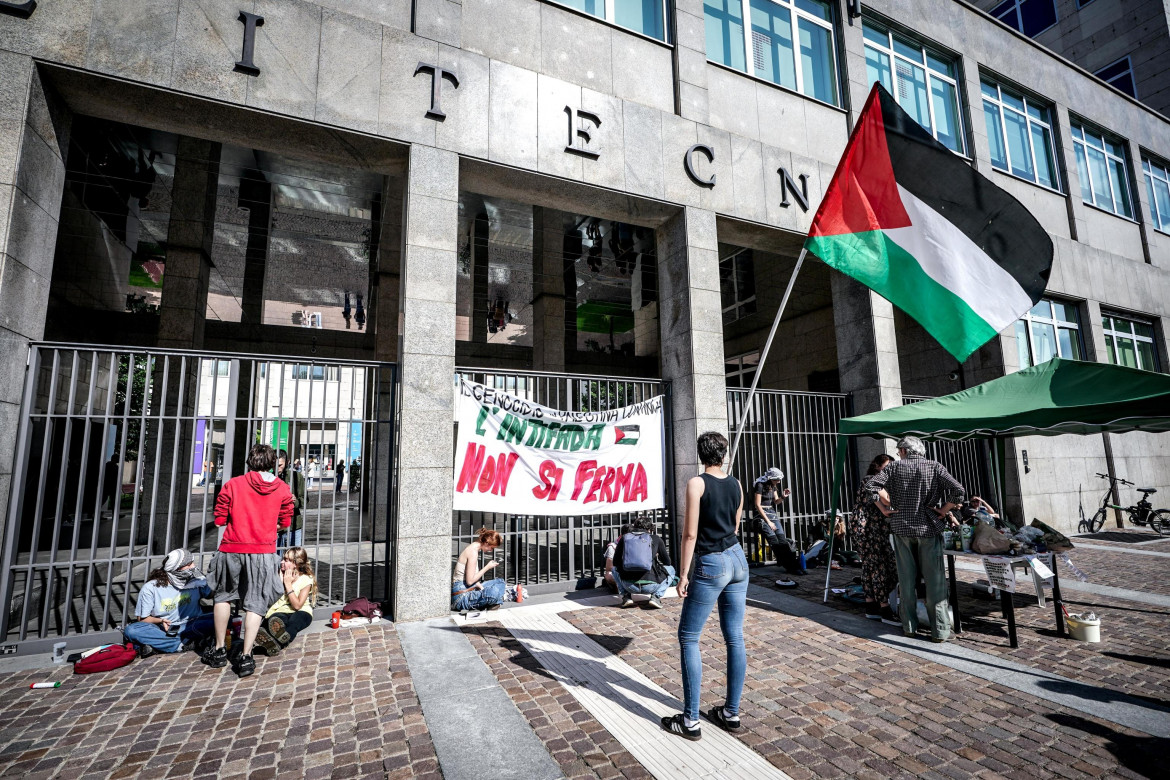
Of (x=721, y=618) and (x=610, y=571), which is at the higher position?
(x=721, y=618)

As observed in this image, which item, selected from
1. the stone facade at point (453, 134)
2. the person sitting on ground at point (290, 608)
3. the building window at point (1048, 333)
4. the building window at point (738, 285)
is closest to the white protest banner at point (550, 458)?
the stone facade at point (453, 134)

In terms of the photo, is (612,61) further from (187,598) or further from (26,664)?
(26,664)

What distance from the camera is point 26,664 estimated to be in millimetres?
5246

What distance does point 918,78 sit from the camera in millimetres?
13227

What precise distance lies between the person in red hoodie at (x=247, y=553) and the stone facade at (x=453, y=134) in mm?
1517

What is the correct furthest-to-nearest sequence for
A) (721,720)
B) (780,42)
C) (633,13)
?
(780,42)
(633,13)
(721,720)

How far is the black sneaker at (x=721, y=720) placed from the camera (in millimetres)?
3818

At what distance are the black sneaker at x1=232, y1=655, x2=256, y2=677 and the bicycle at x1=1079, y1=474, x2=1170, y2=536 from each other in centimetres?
1727

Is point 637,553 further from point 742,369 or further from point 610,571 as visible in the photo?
point 742,369

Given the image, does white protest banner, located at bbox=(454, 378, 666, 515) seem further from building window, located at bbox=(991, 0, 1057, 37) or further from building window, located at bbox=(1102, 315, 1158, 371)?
building window, located at bbox=(991, 0, 1057, 37)

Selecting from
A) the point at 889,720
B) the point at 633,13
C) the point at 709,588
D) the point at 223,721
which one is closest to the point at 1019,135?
the point at 633,13

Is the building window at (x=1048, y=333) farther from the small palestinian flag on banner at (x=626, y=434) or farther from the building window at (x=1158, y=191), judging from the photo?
the small palestinian flag on banner at (x=626, y=434)

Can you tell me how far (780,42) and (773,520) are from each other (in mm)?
9641

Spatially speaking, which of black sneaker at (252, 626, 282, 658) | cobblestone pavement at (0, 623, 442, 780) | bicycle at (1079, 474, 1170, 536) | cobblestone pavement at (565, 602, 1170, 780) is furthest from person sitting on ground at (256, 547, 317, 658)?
bicycle at (1079, 474, 1170, 536)
